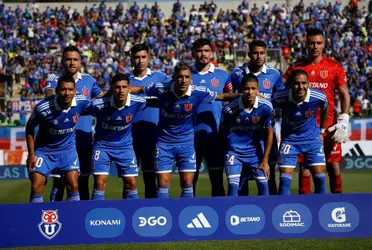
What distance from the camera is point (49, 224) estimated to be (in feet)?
28.1

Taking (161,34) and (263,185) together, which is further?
(161,34)

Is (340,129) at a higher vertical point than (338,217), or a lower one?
higher

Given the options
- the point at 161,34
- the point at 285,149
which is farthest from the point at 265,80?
the point at 161,34

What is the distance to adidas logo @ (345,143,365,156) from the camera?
21.4 m

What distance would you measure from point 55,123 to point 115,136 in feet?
2.65

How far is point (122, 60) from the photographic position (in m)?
33.2

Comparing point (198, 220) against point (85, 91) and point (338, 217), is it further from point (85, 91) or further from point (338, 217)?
point (85, 91)

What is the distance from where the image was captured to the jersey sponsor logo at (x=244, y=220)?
8.67 meters

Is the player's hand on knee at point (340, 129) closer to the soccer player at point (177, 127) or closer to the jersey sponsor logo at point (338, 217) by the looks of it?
the jersey sponsor logo at point (338, 217)

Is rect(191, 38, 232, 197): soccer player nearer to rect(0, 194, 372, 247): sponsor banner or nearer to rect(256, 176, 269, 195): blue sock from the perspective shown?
rect(256, 176, 269, 195): blue sock

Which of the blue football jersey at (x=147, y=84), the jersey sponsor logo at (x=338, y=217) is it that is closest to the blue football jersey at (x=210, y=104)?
the blue football jersey at (x=147, y=84)

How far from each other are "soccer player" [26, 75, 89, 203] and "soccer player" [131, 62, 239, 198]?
36.1 inches

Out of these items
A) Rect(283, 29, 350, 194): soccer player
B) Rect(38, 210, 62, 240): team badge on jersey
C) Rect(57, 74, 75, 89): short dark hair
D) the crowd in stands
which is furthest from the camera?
the crowd in stands

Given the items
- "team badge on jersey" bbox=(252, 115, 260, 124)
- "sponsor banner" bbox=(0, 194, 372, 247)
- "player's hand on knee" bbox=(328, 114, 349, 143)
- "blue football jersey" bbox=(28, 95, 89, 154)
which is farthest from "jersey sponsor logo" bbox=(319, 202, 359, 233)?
"blue football jersey" bbox=(28, 95, 89, 154)
